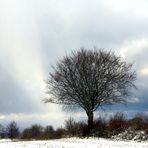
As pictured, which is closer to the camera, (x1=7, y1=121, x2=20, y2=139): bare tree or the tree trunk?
the tree trunk

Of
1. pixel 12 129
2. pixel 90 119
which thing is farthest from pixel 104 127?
pixel 12 129

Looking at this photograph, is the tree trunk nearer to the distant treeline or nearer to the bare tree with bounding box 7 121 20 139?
the distant treeline

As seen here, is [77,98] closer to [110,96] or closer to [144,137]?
[110,96]

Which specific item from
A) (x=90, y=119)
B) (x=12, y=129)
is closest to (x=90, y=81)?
(x=90, y=119)

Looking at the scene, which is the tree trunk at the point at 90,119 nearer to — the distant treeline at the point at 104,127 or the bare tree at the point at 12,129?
the distant treeline at the point at 104,127

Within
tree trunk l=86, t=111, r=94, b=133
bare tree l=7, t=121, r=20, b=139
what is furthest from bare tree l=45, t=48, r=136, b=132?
bare tree l=7, t=121, r=20, b=139

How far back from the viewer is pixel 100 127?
151 feet

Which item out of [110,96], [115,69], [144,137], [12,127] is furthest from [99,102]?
[12,127]

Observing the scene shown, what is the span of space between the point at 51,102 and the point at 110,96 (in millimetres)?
7385

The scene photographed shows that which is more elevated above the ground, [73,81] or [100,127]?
[73,81]

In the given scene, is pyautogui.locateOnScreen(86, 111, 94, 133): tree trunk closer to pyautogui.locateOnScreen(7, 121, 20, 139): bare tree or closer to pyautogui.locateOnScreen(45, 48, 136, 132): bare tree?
pyautogui.locateOnScreen(45, 48, 136, 132): bare tree

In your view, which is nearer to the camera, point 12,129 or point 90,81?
point 90,81

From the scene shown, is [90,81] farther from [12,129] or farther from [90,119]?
[12,129]

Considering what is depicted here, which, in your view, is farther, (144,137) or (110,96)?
(110,96)
